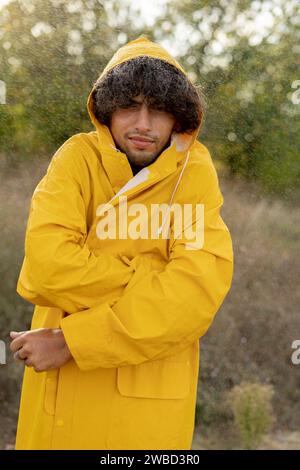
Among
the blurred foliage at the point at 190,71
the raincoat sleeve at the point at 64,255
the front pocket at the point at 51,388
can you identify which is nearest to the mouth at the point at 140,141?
the raincoat sleeve at the point at 64,255

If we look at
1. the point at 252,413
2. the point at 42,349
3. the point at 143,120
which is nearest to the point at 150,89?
the point at 143,120

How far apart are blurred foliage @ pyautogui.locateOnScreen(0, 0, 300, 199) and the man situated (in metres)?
1.43

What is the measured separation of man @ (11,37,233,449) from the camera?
1.53 metres

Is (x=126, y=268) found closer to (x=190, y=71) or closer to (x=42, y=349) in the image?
(x=42, y=349)

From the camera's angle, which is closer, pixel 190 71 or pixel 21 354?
pixel 21 354

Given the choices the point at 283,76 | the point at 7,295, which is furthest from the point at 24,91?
the point at 283,76

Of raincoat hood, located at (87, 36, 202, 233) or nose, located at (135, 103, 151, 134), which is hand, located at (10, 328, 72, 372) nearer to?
raincoat hood, located at (87, 36, 202, 233)

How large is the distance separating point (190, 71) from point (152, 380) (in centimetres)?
187

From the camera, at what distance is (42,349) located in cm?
157

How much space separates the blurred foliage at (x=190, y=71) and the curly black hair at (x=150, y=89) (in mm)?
1439

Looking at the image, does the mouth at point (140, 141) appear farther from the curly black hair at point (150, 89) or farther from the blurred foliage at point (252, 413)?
the blurred foliage at point (252, 413)

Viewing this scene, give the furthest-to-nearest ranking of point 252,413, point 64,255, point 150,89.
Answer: point 252,413, point 150,89, point 64,255

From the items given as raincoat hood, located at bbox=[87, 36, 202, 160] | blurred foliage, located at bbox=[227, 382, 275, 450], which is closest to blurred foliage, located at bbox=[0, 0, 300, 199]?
blurred foliage, located at bbox=[227, 382, 275, 450]

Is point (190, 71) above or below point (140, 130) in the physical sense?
above
